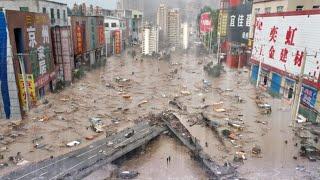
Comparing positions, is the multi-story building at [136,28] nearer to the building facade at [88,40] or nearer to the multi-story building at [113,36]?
the multi-story building at [113,36]

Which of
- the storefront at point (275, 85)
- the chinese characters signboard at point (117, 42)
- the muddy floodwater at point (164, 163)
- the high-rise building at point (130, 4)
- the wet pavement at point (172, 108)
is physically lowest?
the muddy floodwater at point (164, 163)

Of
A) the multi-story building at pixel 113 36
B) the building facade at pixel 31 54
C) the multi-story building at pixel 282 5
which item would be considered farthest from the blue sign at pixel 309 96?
the multi-story building at pixel 113 36

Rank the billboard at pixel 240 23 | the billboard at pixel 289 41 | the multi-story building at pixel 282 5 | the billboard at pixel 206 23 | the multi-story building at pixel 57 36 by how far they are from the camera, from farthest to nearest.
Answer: the billboard at pixel 206 23, the billboard at pixel 240 23, the multi-story building at pixel 57 36, the multi-story building at pixel 282 5, the billboard at pixel 289 41

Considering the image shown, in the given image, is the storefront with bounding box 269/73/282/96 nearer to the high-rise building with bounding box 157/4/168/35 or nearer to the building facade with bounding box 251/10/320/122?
the building facade with bounding box 251/10/320/122

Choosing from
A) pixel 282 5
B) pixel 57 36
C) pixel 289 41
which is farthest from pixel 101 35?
pixel 289 41

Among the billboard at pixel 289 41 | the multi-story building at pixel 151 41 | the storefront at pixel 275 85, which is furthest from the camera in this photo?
the multi-story building at pixel 151 41

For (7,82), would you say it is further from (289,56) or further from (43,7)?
(289,56)

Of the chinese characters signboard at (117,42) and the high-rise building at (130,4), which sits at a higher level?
the high-rise building at (130,4)
